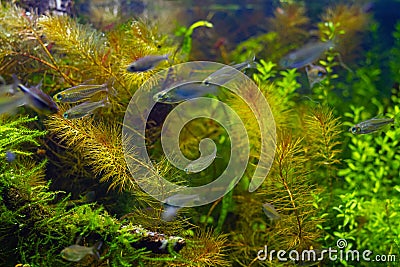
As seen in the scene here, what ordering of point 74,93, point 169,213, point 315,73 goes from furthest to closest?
point 315,73 → point 169,213 → point 74,93

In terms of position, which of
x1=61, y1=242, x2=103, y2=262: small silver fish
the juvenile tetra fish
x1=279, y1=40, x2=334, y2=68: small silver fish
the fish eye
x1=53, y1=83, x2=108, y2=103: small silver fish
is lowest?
x1=61, y1=242, x2=103, y2=262: small silver fish

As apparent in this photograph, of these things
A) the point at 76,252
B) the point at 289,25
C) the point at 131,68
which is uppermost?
the point at 289,25

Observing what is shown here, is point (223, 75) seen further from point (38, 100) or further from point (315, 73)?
point (315, 73)

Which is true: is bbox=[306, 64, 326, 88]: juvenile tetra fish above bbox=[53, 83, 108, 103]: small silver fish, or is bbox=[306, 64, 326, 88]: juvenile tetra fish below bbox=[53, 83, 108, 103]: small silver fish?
above

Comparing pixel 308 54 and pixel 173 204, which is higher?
pixel 308 54

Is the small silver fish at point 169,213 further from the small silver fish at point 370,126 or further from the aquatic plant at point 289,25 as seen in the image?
the aquatic plant at point 289,25

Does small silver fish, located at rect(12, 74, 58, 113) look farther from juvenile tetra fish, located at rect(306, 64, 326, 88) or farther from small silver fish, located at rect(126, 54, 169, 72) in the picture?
juvenile tetra fish, located at rect(306, 64, 326, 88)

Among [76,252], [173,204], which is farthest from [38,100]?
[173,204]

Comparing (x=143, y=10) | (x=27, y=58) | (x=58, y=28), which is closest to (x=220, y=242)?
(x=58, y=28)

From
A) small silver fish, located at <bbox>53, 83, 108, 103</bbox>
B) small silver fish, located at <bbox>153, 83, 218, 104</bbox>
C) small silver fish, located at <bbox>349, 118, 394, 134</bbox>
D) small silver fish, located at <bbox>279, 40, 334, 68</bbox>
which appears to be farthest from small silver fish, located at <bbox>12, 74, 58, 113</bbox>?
Result: small silver fish, located at <bbox>279, 40, 334, 68</bbox>

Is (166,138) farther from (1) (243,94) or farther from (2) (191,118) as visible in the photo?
(1) (243,94)

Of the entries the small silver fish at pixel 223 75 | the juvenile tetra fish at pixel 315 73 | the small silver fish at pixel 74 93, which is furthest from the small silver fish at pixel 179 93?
the juvenile tetra fish at pixel 315 73

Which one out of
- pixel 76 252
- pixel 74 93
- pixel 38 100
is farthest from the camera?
pixel 74 93

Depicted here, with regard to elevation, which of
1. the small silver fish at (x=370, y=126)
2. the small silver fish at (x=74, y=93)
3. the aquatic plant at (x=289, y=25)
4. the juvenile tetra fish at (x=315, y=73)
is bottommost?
the small silver fish at (x=74, y=93)
